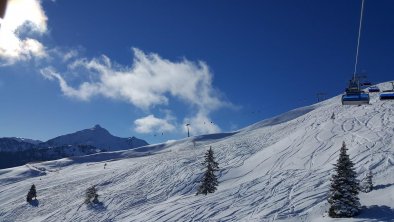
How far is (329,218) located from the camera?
105 ft

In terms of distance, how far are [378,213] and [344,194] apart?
2.73 metres

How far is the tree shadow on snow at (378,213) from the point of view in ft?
99.3

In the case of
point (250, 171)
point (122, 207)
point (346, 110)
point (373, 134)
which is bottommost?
point (122, 207)

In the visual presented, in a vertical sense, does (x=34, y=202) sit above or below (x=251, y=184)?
below

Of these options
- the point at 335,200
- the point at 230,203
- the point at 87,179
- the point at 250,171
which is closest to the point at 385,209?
the point at 335,200

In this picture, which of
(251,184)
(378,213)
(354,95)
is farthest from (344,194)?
(251,184)

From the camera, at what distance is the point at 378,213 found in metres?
31.3

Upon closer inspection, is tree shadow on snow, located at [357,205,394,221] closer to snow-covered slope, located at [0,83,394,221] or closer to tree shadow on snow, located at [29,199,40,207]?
snow-covered slope, located at [0,83,394,221]

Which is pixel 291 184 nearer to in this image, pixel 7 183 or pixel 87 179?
pixel 87 179

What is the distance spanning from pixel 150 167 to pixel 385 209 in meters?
57.3

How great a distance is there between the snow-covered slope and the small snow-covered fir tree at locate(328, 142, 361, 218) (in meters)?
1.09

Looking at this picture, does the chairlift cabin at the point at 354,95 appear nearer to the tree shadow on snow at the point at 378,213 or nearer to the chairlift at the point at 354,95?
the chairlift at the point at 354,95

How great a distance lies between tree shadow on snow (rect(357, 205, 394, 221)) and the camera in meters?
30.3

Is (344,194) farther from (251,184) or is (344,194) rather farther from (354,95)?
(251,184)
